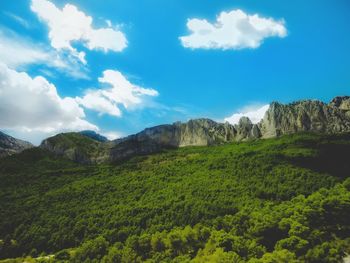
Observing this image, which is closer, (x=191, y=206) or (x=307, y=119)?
(x=191, y=206)

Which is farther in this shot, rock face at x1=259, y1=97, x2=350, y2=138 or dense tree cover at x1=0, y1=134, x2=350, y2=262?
rock face at x1=259, y1=97, x2=350, y2=138

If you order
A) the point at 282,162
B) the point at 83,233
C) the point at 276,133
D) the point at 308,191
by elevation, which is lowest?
the point at 83,233

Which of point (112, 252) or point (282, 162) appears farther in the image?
point (282, 162)

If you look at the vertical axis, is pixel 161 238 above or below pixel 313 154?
below

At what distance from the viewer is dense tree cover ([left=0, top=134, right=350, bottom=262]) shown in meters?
69.8

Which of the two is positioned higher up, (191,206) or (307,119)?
(307,119)

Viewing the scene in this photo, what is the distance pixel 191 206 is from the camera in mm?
103312

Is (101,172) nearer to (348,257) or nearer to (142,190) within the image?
(142,190)

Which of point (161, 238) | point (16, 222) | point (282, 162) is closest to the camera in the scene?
point (161, 238)

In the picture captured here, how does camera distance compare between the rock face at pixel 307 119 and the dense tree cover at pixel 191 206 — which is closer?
the dense tree cover at pixel 191 206

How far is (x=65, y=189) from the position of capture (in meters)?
137

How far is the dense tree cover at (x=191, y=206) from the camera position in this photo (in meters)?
69.8

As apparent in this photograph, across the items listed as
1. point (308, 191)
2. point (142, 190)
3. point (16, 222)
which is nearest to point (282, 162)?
point (308, 191)

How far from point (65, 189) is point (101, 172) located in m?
27.6
